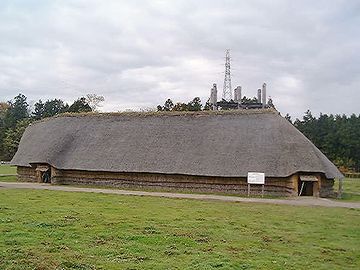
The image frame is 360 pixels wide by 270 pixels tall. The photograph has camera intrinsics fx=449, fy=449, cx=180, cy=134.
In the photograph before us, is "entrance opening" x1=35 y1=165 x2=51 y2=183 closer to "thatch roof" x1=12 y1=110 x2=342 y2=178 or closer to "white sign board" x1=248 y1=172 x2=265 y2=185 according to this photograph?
"thatch roof" x1=12 y1=110 x2=342 y2=178

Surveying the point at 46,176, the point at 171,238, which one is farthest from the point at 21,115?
the point at 171,238

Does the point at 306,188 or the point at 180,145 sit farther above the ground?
the point at 180,145

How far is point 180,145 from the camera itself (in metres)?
34.6

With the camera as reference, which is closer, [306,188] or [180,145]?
[306,188]

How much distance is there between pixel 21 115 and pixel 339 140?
70304 mm

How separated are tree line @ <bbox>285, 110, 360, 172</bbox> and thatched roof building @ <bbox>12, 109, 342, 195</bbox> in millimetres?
33692

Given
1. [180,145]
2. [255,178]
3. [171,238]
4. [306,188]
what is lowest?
[171,238]

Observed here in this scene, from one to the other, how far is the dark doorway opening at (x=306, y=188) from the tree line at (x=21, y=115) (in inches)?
2073

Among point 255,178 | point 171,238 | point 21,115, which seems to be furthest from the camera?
point 21,115

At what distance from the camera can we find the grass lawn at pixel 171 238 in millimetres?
9606

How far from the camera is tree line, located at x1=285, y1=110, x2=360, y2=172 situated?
65312 millimetres

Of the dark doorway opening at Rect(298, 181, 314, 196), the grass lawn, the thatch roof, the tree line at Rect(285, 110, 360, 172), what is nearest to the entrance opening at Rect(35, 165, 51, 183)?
the thatch roof

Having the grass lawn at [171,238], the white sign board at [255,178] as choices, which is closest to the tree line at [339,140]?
the white sign board at [255,178]

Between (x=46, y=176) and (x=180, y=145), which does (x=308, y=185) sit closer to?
(x=180, y=145)
